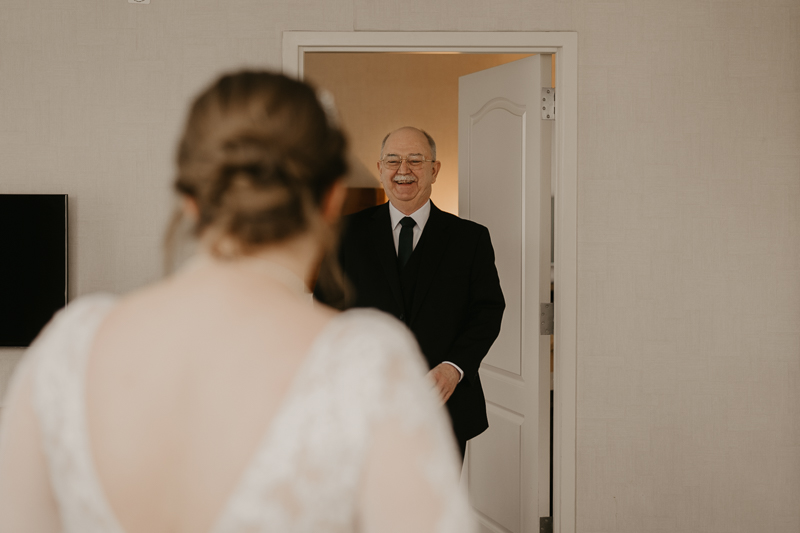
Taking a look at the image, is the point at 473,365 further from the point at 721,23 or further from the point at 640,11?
the point at 721,23

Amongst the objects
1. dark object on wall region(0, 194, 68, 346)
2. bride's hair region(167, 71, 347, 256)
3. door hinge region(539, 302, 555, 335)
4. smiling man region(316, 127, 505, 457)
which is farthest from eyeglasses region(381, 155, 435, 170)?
bride's hair region(167, 71, 347, 256)

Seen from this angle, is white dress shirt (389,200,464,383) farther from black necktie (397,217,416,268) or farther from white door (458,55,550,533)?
white door (458,55,550,533)

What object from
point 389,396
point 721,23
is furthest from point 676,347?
point 389,396

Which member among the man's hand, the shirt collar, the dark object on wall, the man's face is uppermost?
the man's face

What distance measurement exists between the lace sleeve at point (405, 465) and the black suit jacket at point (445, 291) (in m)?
1.56

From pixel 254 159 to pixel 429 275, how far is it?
1679 mm

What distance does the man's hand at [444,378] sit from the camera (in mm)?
2047

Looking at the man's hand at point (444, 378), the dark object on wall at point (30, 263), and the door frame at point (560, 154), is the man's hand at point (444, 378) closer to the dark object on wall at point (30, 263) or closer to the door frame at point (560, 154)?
the door frame at point (560, 154)

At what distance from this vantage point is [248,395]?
565 millimetres

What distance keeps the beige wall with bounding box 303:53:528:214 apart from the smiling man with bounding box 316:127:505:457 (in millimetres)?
2033

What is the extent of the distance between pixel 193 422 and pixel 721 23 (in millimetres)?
2650

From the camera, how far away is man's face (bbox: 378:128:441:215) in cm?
232

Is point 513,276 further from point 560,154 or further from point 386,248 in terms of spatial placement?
point 386,248

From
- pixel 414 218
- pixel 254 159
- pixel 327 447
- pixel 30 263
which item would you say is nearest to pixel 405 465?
pixel 327 447
